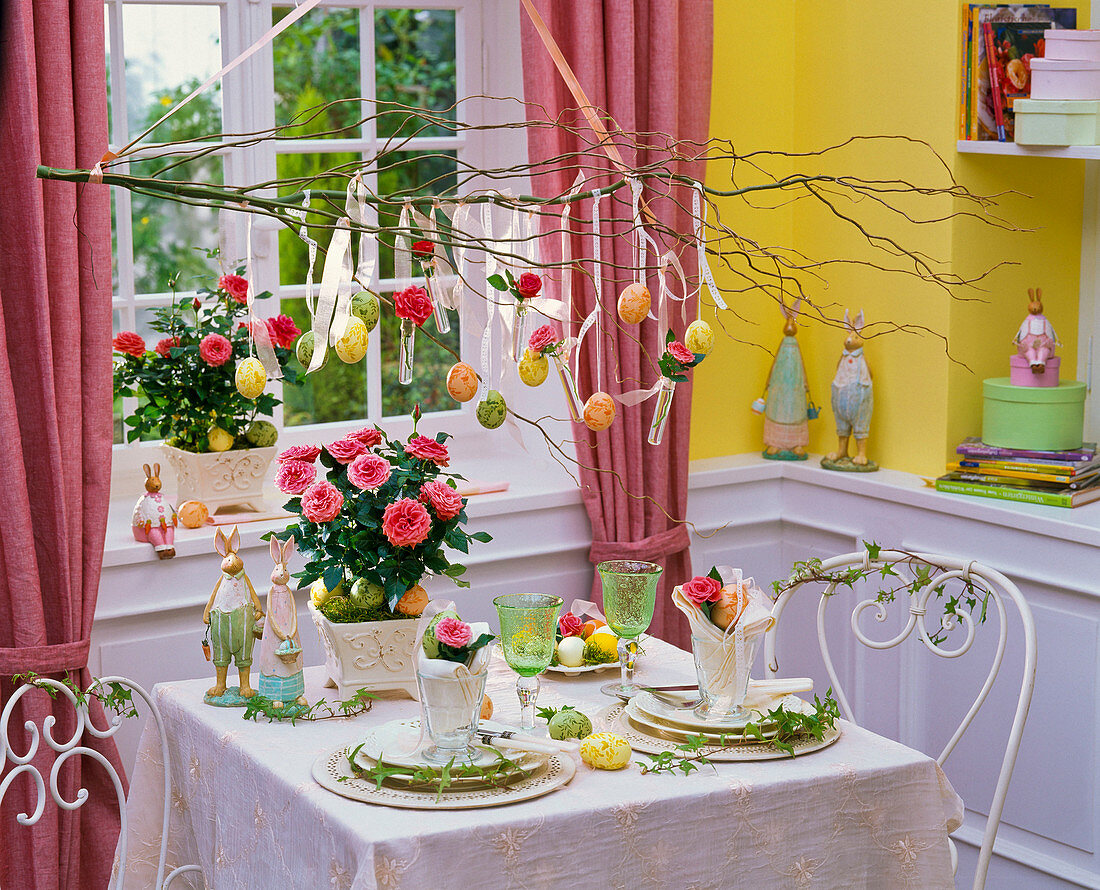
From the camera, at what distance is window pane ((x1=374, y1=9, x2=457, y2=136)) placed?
2.95m

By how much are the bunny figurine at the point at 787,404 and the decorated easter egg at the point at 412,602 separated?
4.80 feet

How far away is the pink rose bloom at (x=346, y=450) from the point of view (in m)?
1.87

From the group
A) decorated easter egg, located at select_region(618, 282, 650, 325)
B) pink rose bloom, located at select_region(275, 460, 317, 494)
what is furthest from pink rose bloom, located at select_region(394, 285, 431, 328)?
pink rose bloom, located at select_region(275, 460, 317, 494)

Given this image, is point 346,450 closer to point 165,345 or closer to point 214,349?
point 214,349

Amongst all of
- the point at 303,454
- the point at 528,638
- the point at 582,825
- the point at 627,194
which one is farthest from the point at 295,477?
the point at 627,194

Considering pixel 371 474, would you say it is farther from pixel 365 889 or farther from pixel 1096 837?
pixel 1096 837

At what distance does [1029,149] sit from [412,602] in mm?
1584

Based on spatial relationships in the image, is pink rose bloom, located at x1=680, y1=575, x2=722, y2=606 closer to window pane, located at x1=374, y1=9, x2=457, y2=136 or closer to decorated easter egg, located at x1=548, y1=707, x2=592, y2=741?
decorated easter egg, located at x1=548, y1=707, x2=592, y2=741

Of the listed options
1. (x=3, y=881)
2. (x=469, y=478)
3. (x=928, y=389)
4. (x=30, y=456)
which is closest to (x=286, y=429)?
(x=469, y=478)


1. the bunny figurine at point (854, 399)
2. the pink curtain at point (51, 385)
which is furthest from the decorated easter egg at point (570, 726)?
the bunny figurine at point (854, 399)

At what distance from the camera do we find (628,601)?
6.24 feet

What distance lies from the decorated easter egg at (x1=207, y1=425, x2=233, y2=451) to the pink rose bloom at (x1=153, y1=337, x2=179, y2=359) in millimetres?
173

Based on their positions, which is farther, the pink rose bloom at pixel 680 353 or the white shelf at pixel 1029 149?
the white shelf at pixel 1029 149

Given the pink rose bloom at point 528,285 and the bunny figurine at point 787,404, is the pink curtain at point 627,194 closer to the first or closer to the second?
the bunny figurine at point 787,404
